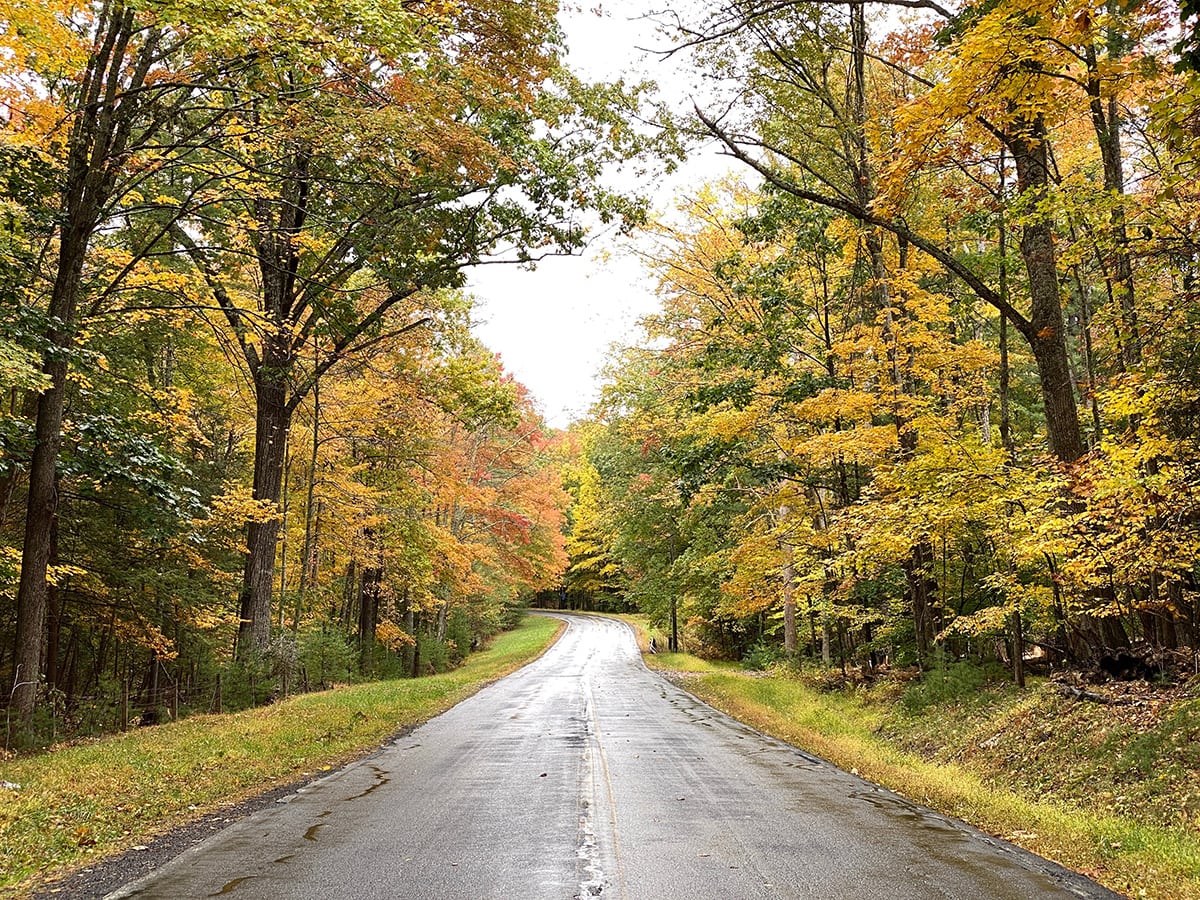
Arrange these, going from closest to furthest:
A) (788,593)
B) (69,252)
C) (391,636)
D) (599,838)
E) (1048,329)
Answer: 1. (599,838)
2. (1048,329)
3. (69,252)
4. (788,593)
5. (391,636)

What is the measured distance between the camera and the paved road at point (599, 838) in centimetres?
523

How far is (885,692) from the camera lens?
16.5 metres

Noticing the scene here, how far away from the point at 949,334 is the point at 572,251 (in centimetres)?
947

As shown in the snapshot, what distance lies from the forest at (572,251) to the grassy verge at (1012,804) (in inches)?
90.3

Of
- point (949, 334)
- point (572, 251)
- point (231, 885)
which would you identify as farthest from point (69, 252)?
point (949, 334)

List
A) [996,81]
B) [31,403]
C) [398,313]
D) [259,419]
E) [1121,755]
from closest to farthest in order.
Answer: [996,81]
[1121,755]
[31,403]
[259,419]
[398,313]

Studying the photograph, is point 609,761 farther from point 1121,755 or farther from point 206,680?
point 206,680

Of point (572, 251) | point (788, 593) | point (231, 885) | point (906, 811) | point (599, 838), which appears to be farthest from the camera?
point (788, 593)

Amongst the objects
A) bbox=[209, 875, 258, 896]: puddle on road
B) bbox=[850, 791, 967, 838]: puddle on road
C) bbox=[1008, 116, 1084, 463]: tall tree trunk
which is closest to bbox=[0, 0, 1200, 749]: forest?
bbox=[1008, 116, 1084, 463]: tall tree trunk

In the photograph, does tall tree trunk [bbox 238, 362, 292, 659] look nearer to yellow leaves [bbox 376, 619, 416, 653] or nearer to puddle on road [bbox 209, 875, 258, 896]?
yellow leaves [bbox 376, 619, 416, 653]

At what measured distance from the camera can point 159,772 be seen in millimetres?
9062

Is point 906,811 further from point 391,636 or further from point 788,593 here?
point 391,636

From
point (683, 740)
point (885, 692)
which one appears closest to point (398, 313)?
point (683, 740)

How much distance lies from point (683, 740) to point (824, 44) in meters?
13.0
